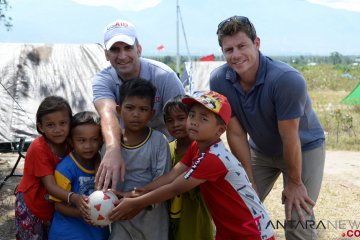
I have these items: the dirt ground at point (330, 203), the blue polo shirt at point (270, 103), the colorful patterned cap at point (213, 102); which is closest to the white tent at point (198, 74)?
the dirt ground at point (330, 203)

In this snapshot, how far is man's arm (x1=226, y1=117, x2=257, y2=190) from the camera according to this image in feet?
11.4

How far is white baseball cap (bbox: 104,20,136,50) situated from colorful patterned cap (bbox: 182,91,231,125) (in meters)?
0.82

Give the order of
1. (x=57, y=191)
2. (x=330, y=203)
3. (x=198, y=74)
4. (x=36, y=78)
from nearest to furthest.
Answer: (x=57, y=191) → (x=330, y=203) → (x=36, y=78) → (x=198, y=74)

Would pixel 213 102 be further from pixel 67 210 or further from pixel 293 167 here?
pixel 67 210

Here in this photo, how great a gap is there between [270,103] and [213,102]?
1.78 feet

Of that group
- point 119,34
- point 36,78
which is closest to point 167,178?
point 119,34

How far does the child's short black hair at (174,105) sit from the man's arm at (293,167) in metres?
0.69

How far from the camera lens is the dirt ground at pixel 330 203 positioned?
5.52 meters

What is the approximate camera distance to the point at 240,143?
348 cm

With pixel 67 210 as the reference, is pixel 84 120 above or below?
above

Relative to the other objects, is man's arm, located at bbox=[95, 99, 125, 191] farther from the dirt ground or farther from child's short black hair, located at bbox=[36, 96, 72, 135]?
the dirt ground

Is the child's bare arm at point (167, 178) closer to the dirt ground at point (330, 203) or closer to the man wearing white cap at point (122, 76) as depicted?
the man wearing white cap at point (122, 76)

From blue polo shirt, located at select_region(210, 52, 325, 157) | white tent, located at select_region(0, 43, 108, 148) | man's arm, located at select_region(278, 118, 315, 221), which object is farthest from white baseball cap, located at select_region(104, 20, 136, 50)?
white tent, located at select_region(0, 43, 108, 148)

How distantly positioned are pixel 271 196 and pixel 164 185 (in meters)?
4.55
